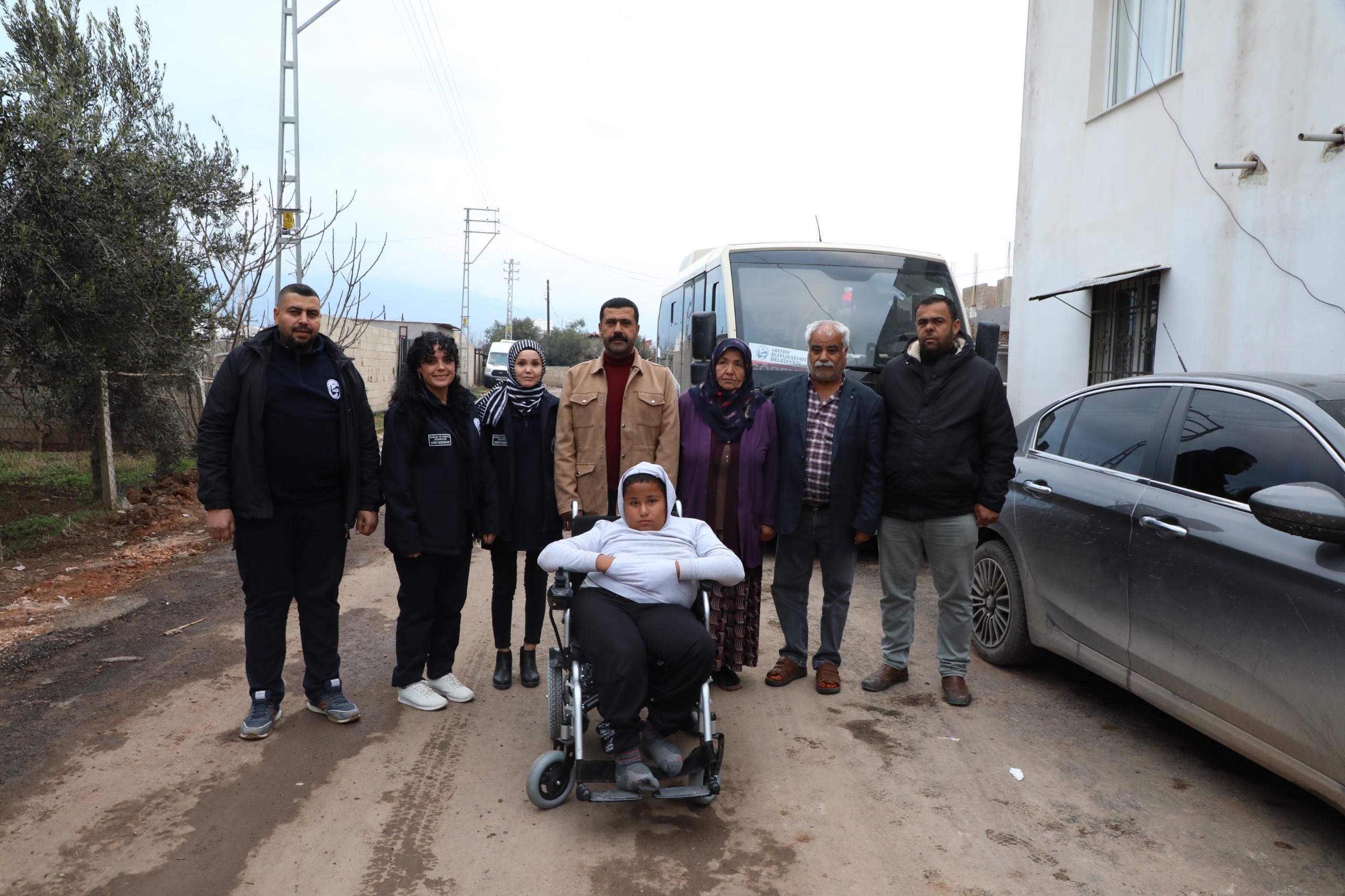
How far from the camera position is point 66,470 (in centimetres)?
1159

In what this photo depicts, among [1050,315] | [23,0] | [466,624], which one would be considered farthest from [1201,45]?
[23,0]

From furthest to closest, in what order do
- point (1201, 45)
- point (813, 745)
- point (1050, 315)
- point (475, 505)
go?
point (1050, 315), point (1201, 45), point (475, 505), point (813, 745)

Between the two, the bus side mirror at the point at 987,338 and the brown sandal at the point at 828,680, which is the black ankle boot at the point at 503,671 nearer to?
the brown sandal at the point at 828,680

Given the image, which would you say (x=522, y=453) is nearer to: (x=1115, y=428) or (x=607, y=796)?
(x=607, y=796)

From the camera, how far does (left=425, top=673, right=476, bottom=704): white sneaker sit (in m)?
4.50

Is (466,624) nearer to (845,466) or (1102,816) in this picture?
(845,466)

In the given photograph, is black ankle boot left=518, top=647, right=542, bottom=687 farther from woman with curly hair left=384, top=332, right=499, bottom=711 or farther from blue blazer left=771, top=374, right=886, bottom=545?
blue blazer left=771, top=374, right=886, bottom=545

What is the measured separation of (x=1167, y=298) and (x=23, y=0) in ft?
40.2

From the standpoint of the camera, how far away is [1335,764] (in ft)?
9.31

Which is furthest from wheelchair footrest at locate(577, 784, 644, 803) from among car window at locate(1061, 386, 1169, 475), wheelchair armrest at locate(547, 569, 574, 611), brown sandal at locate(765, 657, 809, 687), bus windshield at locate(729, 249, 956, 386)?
bus windshield at locate(729, 249, 956, 386)

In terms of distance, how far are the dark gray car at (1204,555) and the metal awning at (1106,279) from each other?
4.80 metres

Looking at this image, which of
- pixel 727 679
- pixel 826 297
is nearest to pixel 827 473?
pixel 727 679

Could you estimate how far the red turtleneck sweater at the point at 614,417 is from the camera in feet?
15.2

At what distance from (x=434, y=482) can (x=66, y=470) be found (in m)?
9.88
